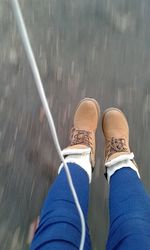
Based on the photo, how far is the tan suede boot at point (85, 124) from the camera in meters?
1.42

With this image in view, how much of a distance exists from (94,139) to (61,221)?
524mm

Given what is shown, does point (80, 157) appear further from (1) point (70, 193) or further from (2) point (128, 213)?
(2) point (128, 213)

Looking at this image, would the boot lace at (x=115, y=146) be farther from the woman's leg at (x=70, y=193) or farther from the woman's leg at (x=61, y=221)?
the woman's leg at (x=61, y=221)

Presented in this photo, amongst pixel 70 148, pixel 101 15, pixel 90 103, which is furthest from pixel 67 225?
pixel 101 15

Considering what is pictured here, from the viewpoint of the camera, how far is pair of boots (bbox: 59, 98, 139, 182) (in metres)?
1.31

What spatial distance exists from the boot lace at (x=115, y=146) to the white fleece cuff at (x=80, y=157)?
9 cm

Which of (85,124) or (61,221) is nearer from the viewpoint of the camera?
(61,221)

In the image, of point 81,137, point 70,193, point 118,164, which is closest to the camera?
point 70,193

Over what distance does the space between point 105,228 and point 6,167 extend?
18.3 inches

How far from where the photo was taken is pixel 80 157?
4.37ft

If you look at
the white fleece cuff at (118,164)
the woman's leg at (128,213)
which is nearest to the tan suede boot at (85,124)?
the white fleece cuff at (118,164)

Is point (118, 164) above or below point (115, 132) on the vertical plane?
below

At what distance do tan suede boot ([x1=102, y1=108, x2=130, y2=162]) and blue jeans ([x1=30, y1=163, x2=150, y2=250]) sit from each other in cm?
18

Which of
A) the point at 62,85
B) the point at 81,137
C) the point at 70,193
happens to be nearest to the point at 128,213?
the point at 70,193
